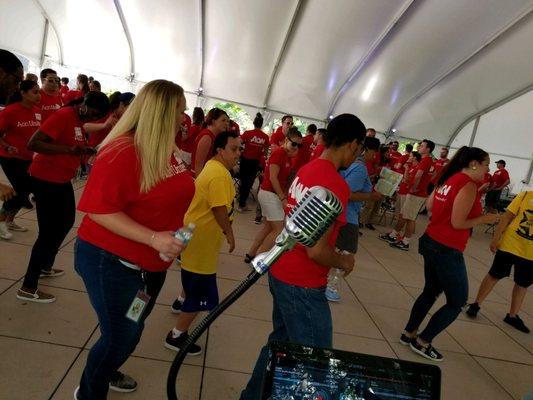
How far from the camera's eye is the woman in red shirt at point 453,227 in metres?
3.12

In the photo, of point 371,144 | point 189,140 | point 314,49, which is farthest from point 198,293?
point 314,49

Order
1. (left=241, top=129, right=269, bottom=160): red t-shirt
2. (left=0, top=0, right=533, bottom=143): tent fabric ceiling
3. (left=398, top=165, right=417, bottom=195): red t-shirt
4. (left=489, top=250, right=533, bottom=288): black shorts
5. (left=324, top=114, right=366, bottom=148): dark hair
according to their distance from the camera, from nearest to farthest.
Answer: (left=324, top=114, right=366, bottom=148): dark hair, (left=489, top=250, right=533, bottom=288): black shorts, (left=241, top=129, right=269, bottom=160): red t-shirt, (left=398, top=165, right=417, bottom=195): red t-shirt, (left=0, top=0, right=533, bottom=143): tent fabric ceiling

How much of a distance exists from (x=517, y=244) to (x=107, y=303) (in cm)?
438

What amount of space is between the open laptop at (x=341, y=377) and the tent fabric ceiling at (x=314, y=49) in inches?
504

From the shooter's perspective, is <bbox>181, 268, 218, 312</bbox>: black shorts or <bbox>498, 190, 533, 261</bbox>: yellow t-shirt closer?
<bbox>181, 268, 218, 312</bbox>: black shorts

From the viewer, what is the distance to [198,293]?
2.73 meters

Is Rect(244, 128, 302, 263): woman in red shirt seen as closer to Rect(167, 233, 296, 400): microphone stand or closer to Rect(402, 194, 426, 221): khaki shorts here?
Rect(167, 233, 296, 400): microphone stand

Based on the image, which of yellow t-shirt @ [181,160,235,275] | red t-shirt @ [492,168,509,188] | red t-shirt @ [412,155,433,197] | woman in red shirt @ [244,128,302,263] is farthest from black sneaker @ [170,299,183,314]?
red t-shirt @ [492,168,509,188]

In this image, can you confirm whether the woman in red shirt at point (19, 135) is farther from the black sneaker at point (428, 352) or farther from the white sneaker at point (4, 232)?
the black sneaker at point (428, 352)

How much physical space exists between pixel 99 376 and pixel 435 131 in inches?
878

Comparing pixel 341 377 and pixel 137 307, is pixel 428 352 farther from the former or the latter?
pixel 341 377

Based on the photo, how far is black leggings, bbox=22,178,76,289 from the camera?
3.02 metres

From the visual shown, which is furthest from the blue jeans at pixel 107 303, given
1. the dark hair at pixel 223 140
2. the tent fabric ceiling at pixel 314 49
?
the tent fabric ceiling at pixel 314 49

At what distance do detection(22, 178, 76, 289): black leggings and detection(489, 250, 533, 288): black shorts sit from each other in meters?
4.51
